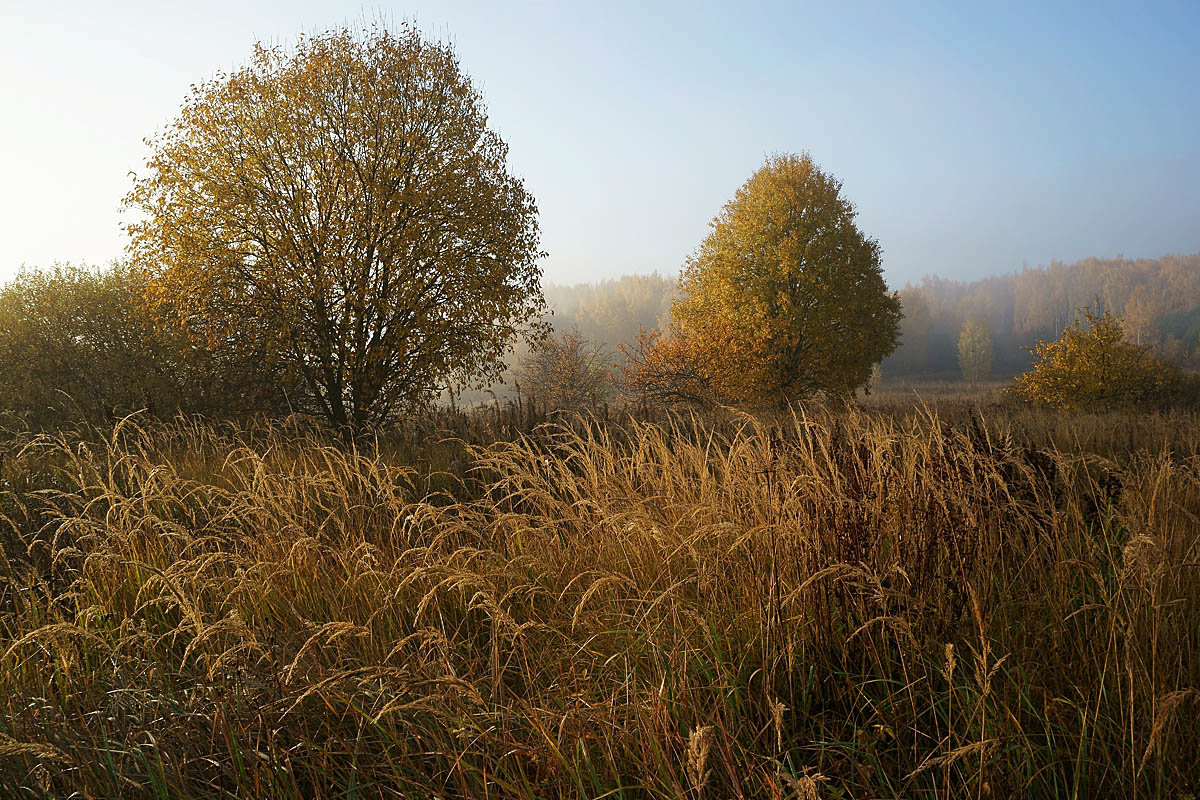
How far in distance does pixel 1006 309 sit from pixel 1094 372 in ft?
573

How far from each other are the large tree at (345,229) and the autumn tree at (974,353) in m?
79.0

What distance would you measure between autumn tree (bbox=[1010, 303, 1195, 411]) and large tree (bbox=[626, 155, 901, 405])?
15.8ft

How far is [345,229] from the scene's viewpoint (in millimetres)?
11391

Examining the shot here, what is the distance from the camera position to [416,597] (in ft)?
10.4

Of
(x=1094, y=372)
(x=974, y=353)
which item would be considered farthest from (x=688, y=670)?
(x=974, y=353)

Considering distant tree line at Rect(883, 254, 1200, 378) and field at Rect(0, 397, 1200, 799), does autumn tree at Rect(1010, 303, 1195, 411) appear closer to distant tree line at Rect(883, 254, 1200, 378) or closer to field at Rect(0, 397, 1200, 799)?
field at Rect(0, 397, 1200, 799)

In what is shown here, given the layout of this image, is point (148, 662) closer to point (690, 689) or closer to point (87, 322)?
point (690, 689)

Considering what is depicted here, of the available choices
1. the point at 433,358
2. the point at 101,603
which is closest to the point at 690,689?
the point at 101,603

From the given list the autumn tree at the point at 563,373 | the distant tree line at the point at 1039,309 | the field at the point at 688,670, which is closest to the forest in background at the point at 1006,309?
the distant tree line at the point at 1039,309

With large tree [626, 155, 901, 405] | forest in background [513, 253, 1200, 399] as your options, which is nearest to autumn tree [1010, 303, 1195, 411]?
large tree [626, 155, 901, 405]

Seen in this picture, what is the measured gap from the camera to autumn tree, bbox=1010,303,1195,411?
1970cm

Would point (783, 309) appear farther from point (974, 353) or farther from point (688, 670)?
point (974, 353)

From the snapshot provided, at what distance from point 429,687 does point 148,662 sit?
135 cm

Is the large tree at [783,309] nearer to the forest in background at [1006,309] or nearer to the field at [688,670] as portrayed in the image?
the field at [688,670]
